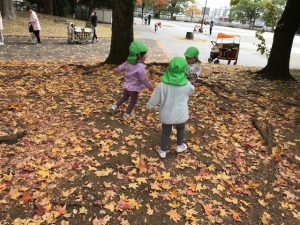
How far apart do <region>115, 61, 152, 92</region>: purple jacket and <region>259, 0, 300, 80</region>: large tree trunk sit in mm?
6143

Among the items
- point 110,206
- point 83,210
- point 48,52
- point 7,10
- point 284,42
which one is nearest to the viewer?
point 83,210

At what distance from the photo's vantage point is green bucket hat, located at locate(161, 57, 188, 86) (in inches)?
166

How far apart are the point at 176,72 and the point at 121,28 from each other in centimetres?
586

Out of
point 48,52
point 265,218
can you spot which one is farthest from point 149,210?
point 48,52

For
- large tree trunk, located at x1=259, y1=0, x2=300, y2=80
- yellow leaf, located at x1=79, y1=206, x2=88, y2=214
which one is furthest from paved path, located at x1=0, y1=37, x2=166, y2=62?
yellow leaf, located at x1=79, y1=206, x2=88, y2=214

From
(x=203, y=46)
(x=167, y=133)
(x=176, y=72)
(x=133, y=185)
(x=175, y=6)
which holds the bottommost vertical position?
(x=175, y=6)

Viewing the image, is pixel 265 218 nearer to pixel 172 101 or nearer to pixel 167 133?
pixel 167 133

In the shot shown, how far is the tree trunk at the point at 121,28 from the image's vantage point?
9422mm

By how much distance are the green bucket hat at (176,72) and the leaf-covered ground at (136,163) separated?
49.7 inches

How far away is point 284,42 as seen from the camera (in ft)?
32.1

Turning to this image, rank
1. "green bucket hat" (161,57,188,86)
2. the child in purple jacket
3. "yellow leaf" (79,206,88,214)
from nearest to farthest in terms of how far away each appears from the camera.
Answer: "yellow leaf" (79,206,88,214)
"green bucket hat" (161,57,188,86)
the child in purple jacket

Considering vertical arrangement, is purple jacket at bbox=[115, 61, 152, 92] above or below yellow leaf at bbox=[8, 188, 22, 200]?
above

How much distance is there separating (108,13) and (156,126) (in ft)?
112

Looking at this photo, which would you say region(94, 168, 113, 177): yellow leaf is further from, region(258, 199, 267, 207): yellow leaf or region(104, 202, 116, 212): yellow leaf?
region(258, 199, 267, 207): yellow leaf
